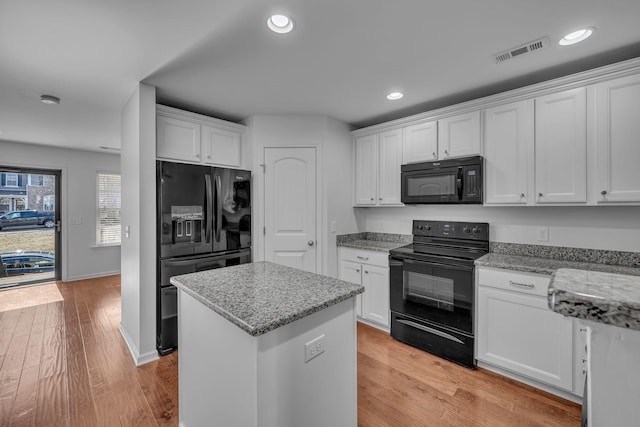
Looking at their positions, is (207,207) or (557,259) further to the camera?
(207,207)

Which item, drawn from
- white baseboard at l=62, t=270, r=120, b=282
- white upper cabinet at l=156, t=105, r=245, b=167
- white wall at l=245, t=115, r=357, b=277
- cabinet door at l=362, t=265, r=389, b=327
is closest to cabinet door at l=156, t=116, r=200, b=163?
white upper cabinet at l=156, t=105, r=245, b=167

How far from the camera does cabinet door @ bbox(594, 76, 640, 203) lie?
6.31 feet

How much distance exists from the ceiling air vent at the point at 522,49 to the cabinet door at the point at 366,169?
1457mm

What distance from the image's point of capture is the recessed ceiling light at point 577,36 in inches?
68.4

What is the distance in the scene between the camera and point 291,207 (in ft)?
10.6

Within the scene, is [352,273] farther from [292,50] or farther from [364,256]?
[292,50]

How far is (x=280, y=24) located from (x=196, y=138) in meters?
1.64

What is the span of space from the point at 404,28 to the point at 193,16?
1.25m

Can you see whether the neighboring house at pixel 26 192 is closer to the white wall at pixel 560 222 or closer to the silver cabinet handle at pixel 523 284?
the white wall at pixel 560 222

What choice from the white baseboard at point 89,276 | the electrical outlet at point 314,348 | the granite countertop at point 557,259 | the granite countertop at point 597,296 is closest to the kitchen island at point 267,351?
the electrical outlet at point 314,348

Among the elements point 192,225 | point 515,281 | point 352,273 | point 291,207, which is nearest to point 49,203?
point 192,225

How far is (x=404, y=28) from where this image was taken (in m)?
1.74

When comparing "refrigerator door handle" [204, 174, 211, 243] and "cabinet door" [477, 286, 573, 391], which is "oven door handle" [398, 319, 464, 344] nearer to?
"cabinet door" [477, 286, 573, 391]

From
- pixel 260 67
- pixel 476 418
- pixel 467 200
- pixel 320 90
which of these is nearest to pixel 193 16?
pixel 260 67
